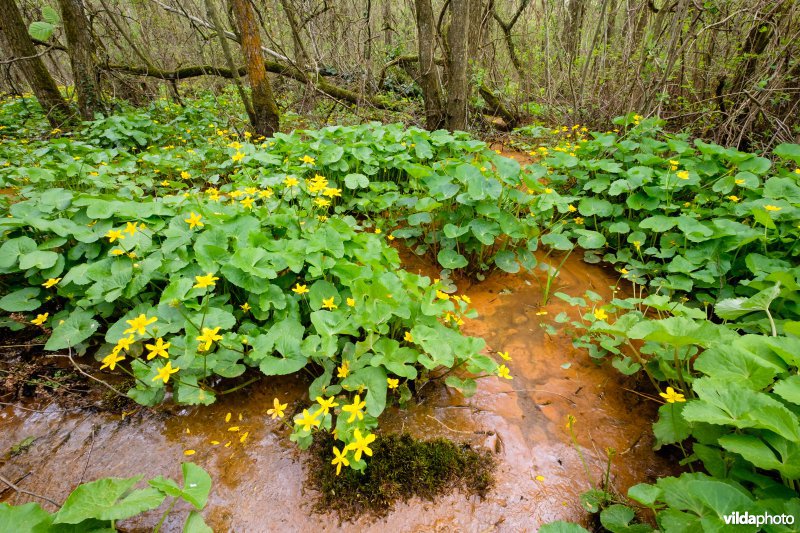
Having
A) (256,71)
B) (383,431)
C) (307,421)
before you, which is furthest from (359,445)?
(256,71)

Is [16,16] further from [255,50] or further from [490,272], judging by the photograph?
[490,272]

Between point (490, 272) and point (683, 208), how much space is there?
5.24 feet

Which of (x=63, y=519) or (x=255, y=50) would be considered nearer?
(x=63, y=519)

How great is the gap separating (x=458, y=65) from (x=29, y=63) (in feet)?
20.7

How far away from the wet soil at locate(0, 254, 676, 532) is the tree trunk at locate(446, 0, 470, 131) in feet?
12.7

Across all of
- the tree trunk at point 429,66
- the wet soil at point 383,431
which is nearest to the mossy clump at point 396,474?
the wet soil at point 383,431

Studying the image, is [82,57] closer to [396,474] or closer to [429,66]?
[429,66]

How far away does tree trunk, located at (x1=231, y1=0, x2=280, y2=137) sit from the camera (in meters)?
4.49

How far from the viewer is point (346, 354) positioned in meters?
1.83

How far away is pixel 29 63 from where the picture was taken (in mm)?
5516

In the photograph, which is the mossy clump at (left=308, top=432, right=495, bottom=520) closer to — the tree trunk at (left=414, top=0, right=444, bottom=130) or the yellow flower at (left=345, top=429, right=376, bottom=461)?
the yellow flower at (left=345, top=429, right=376, bottom=461)

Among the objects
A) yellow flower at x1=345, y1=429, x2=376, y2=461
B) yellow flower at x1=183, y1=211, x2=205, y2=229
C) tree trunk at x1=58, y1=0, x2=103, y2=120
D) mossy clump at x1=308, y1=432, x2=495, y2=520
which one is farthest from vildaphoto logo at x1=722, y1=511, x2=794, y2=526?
tree trunk at x1=58, y1=0, x2=103, y2=120

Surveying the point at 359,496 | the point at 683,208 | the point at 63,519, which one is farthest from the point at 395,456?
the point at 683,208

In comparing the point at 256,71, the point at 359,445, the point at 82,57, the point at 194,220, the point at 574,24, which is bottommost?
the point at 359,445
